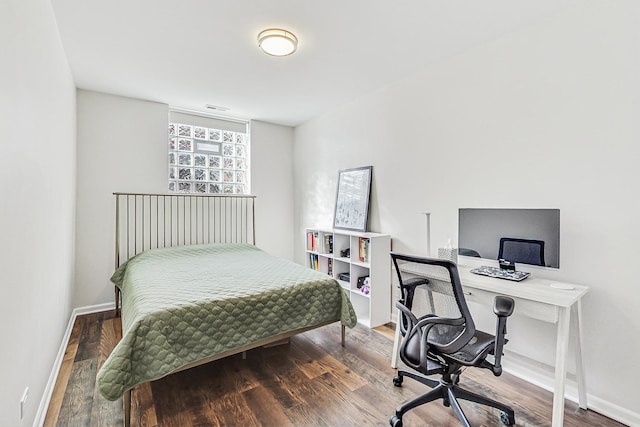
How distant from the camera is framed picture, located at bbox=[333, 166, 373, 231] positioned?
3412mm

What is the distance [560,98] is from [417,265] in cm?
147

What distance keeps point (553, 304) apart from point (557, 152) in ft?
3.35

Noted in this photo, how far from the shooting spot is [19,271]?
1.39m

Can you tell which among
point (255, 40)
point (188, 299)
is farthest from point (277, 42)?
point (188, 299)

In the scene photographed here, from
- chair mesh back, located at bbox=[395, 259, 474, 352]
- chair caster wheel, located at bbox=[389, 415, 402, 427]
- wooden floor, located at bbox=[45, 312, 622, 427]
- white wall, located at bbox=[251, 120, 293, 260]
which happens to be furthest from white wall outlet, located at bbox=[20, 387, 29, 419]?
white wall, located at bbox=[251, 120, 293, 260]

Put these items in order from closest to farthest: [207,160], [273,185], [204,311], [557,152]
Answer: [204,311]
[557,152]
[207,160]
[273,185]

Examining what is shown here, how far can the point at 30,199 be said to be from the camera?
1562 millimetres

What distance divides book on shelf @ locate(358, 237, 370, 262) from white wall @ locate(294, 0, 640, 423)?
34 cm

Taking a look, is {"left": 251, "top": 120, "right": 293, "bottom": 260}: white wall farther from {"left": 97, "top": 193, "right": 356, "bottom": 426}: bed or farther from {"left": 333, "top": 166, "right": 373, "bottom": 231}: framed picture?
{"left": 333, "top": 166, "right": 373, "bottom": 231}: framed picture

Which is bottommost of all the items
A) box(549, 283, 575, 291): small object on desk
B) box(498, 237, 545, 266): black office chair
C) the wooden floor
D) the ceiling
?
the wooden floor

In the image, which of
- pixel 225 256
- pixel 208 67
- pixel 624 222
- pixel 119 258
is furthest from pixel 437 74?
pixel 119 258

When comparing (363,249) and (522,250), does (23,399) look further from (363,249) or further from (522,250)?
(522,250)

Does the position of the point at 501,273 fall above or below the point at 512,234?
below

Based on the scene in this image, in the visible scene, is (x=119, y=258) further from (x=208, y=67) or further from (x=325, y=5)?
(x=325, y=5)
